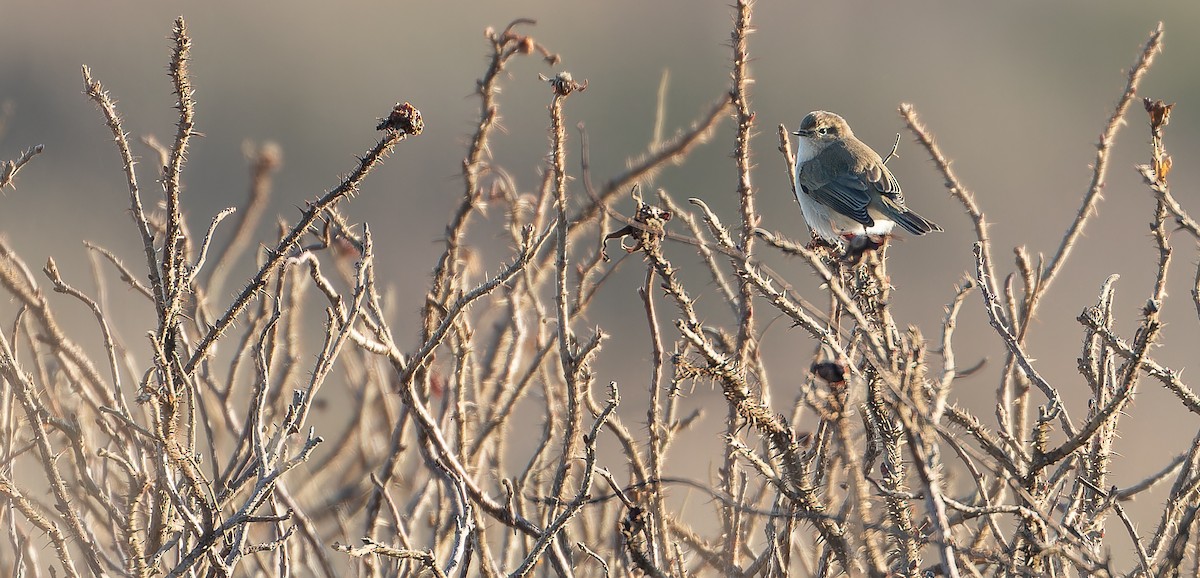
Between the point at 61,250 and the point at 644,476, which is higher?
the point at 61,250

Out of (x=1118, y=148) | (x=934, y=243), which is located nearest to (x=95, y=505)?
(x=934, y=243)

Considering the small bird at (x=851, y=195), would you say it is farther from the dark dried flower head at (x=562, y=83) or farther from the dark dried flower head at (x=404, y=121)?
the dark dried flower head at (x=404, y=121)

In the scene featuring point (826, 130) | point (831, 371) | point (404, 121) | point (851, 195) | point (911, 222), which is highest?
point (826, 130)

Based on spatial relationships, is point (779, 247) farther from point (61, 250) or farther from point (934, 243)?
point (934, 243)

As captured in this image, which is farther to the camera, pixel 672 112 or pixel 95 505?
pixel 672 112

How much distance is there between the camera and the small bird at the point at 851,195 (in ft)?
18.0

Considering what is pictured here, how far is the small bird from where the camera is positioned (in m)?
5.48

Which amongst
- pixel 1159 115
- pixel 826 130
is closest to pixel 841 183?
pixel 826 130

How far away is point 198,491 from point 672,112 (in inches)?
724

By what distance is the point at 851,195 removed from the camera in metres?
5.62

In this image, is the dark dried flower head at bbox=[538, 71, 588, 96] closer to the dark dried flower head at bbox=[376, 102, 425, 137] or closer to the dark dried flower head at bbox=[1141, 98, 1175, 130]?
the dark dried flower head at bbox=[376, 102, 425, 137]

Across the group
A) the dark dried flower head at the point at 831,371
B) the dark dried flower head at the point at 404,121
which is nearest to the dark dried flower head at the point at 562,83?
the dark dried flower head at the point at 404,121

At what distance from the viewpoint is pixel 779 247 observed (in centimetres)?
179

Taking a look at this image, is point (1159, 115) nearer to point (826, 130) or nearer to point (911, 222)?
point (911, 222)
